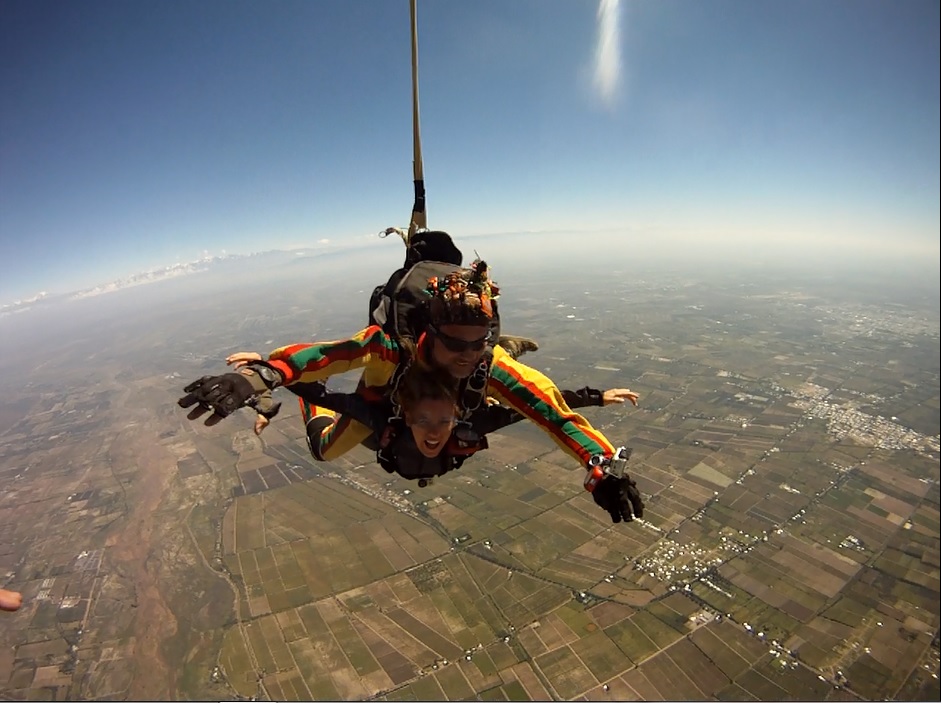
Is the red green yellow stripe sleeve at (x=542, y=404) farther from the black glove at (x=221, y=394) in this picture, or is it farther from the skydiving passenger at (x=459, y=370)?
the black glove at (x=221, y=394)

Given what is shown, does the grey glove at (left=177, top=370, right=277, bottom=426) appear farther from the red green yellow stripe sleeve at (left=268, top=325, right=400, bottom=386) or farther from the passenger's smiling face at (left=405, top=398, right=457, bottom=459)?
the passenger's smiling face at (left=405, top=398, right=457, bottom=459)

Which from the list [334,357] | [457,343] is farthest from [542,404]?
[334,357]

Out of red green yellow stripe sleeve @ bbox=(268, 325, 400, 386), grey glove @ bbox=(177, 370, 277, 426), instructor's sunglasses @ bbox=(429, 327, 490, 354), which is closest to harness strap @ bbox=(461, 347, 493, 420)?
instructor's sunglasses @ bbox=(429, 327, 490, 354)

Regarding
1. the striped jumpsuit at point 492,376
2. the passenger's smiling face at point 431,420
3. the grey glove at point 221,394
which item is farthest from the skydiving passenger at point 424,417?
the grey glove at point 221,394

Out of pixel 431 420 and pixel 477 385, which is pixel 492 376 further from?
pixel 431 420

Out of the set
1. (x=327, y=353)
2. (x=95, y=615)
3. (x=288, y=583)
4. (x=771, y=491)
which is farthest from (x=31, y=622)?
(x=771, y=491)

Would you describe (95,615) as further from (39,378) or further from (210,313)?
(210,313)
